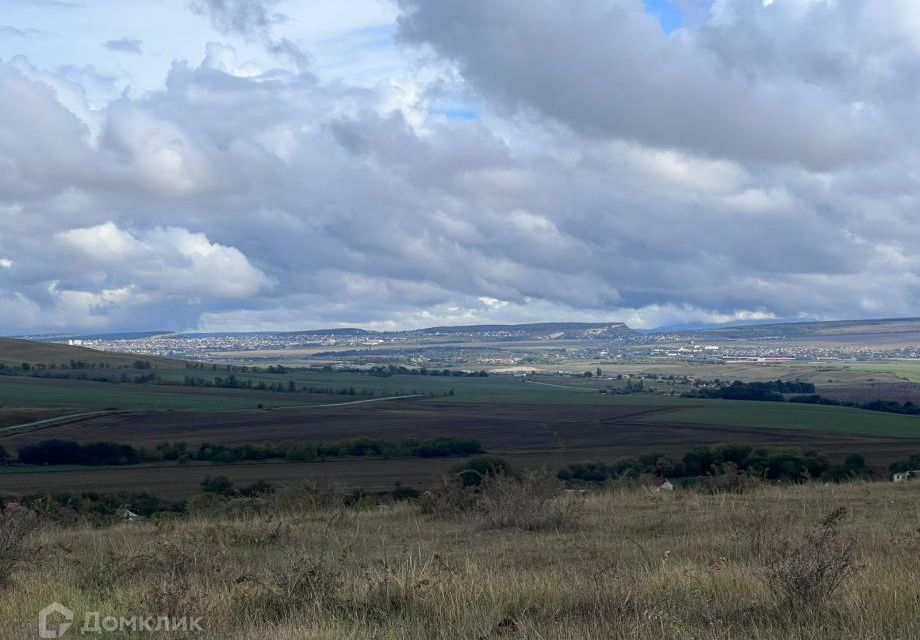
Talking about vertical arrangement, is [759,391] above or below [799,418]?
above

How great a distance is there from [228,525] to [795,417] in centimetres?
6060

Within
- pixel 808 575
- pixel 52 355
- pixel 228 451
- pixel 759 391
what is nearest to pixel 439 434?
pixel 228 451

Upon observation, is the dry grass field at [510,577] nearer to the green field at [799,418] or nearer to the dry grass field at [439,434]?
the dry grass field at [439,434]

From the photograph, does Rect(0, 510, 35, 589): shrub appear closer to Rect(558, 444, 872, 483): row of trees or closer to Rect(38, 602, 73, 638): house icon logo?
Rect(38, 602, 73, 638): house icon logo

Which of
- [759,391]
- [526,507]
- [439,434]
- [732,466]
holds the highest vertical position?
[526,507]

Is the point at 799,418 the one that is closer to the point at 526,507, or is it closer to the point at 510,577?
the point at 526,507

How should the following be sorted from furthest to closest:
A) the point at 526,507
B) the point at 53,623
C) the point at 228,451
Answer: the point at 228,451, the point at 526,507, the point at 53,623

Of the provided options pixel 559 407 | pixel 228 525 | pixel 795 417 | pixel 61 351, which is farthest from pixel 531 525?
pixel 61 351

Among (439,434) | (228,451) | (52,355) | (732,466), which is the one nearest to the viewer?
(732,466)

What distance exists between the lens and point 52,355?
137250 mm

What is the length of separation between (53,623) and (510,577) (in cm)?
385

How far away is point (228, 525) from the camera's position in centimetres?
1452

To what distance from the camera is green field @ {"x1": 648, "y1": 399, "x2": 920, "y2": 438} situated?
5831cm

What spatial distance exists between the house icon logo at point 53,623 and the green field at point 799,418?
52230 mm
